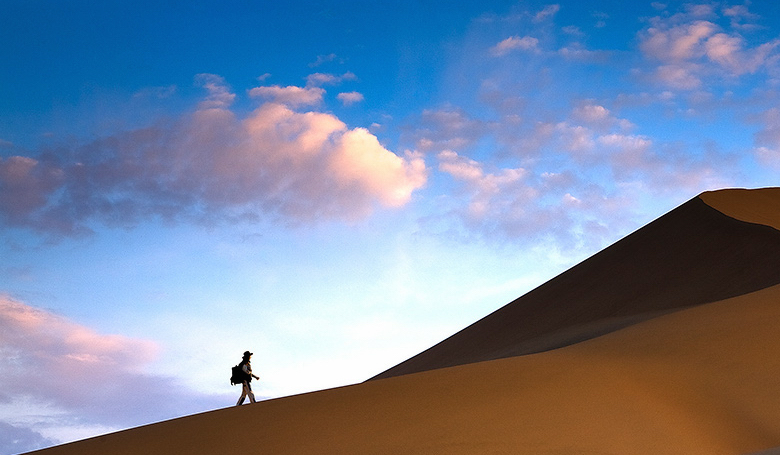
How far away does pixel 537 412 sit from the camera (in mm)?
11516

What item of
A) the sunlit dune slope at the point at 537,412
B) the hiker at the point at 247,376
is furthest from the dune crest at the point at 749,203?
the hiker at the point at 247,376

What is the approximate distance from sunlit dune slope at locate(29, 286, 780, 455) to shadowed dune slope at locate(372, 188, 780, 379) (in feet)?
19.1

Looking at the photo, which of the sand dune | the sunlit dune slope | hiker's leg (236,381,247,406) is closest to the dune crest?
the sand dune

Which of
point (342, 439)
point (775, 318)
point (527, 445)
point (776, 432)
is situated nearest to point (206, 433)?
point (342, 439)

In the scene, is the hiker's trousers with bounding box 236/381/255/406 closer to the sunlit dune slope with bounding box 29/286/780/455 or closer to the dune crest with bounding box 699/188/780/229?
the sunlit dune slope with bounding box 29/286/780/455

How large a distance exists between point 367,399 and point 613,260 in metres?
19.6

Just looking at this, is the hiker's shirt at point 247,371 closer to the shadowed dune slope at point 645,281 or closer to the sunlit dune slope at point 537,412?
the sunlit dune slope at point 537,412

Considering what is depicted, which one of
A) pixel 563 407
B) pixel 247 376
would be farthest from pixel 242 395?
pixel 563 407

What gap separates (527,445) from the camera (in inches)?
412

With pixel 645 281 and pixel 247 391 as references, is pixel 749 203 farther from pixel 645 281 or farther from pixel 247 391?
pixel 247 391

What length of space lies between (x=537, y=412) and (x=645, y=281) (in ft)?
51.0

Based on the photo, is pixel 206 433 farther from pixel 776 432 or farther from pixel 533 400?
pixel 776 432

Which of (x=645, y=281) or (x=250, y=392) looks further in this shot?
(x=645, y=281)

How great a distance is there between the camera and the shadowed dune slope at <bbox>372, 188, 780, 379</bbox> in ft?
73.3
